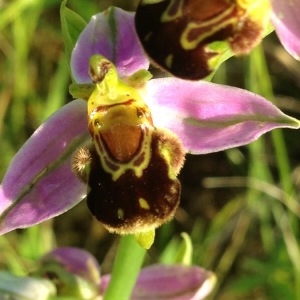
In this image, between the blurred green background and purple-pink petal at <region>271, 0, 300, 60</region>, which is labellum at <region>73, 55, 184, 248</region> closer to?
purple-pink petal at <region>271, 0, 300, 60</region>

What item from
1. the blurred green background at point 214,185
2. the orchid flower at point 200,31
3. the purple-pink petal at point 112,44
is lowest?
the blurred green background at point 214,185

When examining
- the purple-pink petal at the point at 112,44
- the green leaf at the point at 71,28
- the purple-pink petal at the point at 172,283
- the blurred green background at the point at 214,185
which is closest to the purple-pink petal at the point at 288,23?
the purple-pink petal at the point at 112,44

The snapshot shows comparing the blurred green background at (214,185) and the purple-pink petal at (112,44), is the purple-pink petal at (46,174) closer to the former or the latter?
the purple-pink petal at (112,44)

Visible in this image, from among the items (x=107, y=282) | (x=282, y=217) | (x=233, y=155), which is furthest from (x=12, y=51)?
(x=107, y=282)

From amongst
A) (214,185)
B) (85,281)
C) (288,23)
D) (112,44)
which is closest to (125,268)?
(85,281)

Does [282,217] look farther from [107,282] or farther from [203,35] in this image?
[203,35]
